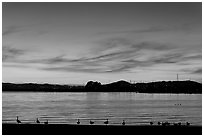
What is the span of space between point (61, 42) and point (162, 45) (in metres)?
1.85

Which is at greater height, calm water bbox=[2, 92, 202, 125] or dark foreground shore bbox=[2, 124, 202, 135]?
dark foreground shore bbox=[2, 124, 202, 135]

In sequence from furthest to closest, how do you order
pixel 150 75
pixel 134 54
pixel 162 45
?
pixel 150 75
pixel 134 54
pixel 162 45

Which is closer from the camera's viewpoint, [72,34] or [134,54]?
[72,34]

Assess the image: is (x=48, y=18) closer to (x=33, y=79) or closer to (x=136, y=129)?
(x=136, y=129)

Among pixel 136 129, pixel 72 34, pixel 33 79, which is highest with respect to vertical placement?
pixel 72 34

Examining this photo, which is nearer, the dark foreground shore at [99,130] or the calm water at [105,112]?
the dark foreground shore at [99,130]

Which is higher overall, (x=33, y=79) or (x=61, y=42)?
(x=61, y=42)

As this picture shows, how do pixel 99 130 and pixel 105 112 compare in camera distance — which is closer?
pixel 99 130

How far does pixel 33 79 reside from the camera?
18.9 ft

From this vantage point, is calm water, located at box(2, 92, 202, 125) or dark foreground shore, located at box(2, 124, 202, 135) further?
calm water, located at box(2, 92, 202, 125)

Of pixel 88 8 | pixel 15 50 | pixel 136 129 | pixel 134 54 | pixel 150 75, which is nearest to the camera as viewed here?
pixel 88 8

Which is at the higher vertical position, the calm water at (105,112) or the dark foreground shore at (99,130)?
the dark foreground shore at (99,130)

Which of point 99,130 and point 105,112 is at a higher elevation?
point 99,130

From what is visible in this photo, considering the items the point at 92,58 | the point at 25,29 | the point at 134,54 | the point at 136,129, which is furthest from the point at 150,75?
the point at 25,29
